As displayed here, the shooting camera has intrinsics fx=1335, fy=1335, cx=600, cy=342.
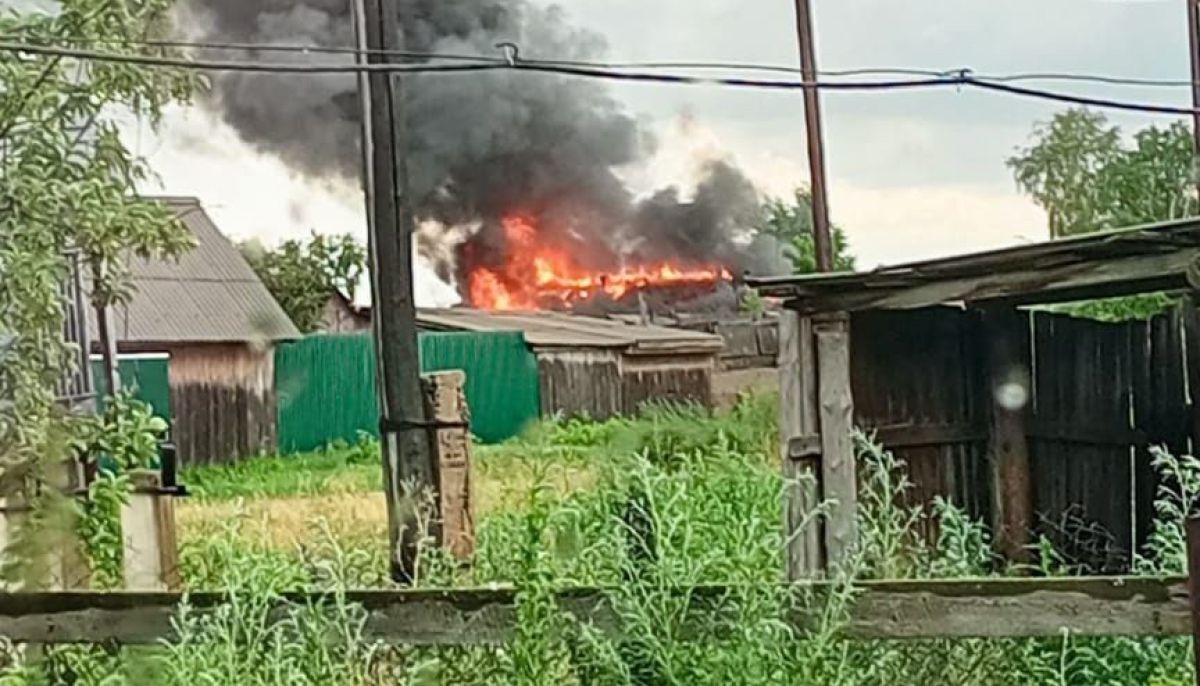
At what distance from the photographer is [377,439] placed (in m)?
2.13

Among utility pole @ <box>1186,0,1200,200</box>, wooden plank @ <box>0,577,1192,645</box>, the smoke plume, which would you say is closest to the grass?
wooden plank @ <box>0,577,1192,645</box>

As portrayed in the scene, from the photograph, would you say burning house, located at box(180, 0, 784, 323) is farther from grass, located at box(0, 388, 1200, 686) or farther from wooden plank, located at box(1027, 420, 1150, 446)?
wooden plank, located at box(1027, 420, 1150, 446)

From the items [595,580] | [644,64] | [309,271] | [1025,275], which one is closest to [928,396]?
[1025,275]

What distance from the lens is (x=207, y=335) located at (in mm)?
2062

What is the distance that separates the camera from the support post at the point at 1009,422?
2.68 meters

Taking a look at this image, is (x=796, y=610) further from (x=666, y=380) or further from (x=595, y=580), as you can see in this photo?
(x=666, y=380)

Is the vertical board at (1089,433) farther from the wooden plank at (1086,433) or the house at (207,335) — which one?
the house at (207,335)

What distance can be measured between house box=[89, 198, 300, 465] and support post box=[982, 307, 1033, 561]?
1.44 m

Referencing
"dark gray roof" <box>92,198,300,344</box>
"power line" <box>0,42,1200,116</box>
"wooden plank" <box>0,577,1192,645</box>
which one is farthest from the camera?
"dark gray roof" <box>92,198,300,344</box>

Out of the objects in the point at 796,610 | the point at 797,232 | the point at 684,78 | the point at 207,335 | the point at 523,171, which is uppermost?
the point at 684,78

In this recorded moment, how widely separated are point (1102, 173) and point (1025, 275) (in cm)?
66

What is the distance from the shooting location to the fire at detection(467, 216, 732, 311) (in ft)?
7.33

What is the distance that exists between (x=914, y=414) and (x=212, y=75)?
4.82 ft

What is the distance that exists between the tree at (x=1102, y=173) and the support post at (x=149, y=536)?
1520 millimetres
